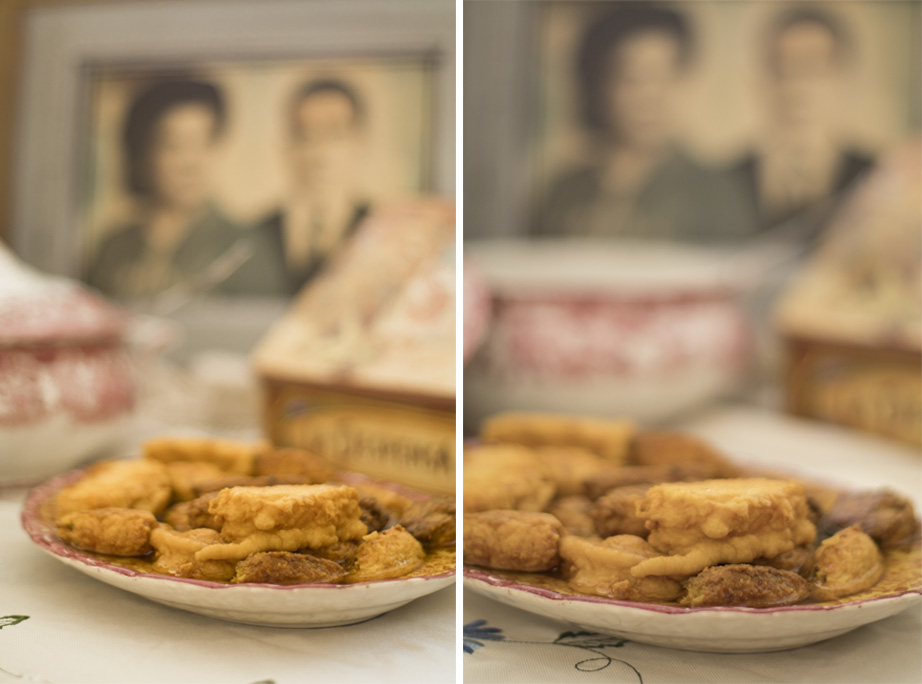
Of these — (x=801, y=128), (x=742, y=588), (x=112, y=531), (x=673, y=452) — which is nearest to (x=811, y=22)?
(x=801, y=128)

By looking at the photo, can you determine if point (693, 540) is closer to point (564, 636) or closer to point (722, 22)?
point (564, 636)

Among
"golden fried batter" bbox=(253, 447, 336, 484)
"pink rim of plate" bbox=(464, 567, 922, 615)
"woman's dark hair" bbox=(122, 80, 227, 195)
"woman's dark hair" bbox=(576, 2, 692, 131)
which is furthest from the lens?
"woman's dark hair" bbox=(576, 2, 692, 131)

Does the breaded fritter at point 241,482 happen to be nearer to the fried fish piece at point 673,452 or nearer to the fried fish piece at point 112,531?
the fried fish piece at point 112,531

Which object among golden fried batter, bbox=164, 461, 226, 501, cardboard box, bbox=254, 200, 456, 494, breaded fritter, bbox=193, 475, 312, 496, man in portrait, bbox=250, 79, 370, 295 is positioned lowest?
golden fried batter, bbox=164, 461, 226, 501

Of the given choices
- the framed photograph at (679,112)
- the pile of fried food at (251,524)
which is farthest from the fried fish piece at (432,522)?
the framed photograph at (679,112)

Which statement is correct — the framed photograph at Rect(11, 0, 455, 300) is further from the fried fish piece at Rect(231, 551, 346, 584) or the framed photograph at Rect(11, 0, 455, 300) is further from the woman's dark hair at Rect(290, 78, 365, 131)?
the fried fish piece at Rect(231, 551, 346, 584)

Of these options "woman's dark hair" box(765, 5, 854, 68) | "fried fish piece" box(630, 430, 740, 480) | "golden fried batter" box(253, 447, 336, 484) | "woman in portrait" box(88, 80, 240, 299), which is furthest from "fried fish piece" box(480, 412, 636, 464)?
"woman's dark hair" box(765, 5, 854, 68)

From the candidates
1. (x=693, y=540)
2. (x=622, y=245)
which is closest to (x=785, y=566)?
(x=693, y=540)

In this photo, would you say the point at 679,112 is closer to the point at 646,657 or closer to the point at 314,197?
the point at 314,197
